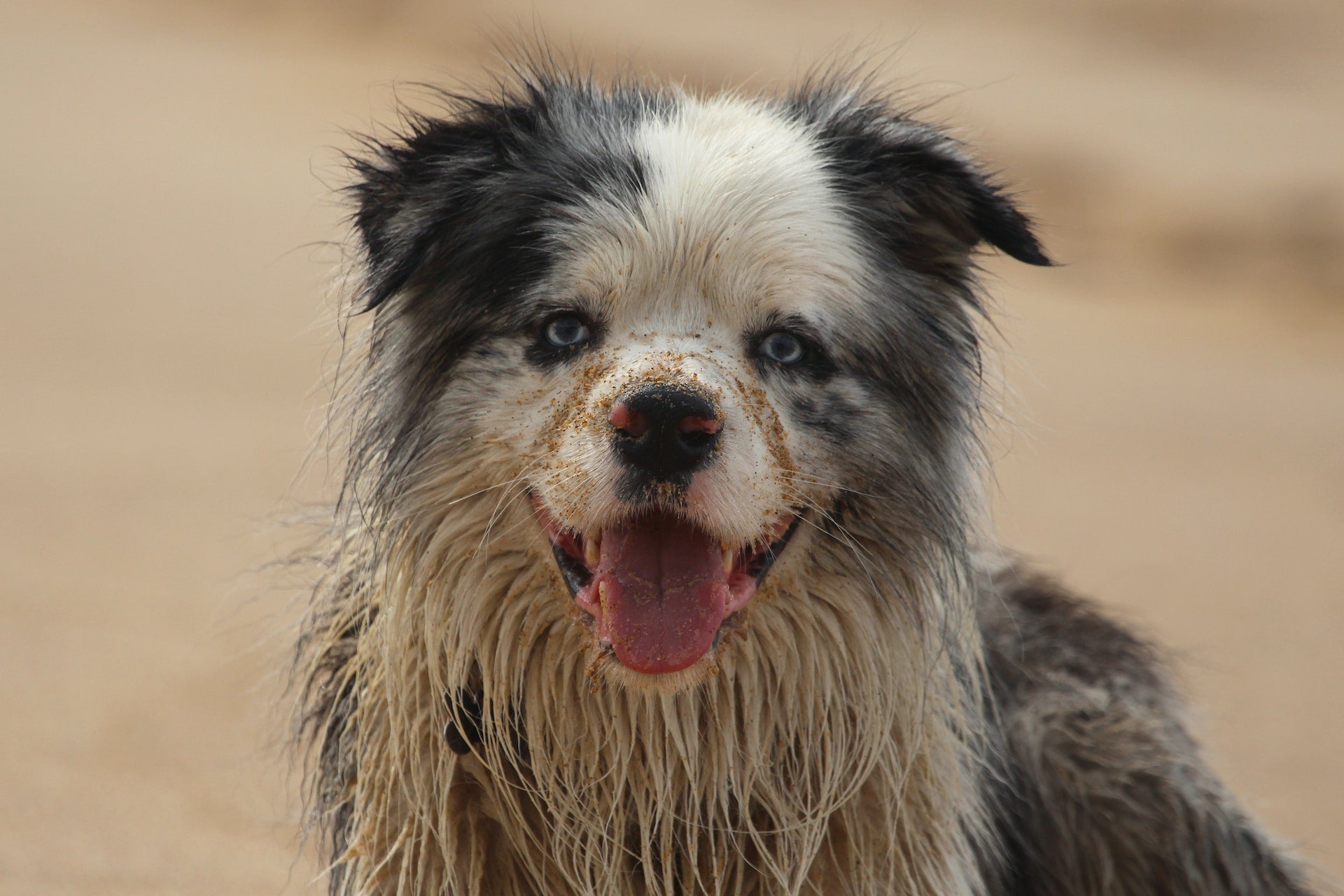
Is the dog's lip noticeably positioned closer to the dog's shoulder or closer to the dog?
the dog

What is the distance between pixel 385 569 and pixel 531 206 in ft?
2.73

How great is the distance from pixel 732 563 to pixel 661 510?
0.21 metres

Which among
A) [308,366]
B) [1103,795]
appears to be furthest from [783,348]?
[308,366]

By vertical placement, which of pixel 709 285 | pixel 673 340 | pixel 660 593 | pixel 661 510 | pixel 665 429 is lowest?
pixel 660 593

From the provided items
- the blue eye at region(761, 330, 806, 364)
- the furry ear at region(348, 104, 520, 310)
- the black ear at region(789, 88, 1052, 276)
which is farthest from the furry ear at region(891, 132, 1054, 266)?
the furry ear at region(348, 104, 520, 310)

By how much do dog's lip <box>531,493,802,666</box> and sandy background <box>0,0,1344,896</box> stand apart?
0.93 meters

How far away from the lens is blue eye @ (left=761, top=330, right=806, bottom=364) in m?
2.71

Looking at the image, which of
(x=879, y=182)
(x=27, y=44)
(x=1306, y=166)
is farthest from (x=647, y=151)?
(x=27, y=44)

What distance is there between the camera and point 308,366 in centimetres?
1012

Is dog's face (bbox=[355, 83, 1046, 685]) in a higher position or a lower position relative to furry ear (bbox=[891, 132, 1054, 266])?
lower

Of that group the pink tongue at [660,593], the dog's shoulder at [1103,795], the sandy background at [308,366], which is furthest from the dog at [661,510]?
the sandy background at [308,366]

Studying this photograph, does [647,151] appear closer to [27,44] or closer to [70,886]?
[70,886]

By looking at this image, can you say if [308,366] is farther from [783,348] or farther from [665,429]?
[665,429]

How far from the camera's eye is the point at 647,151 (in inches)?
111
